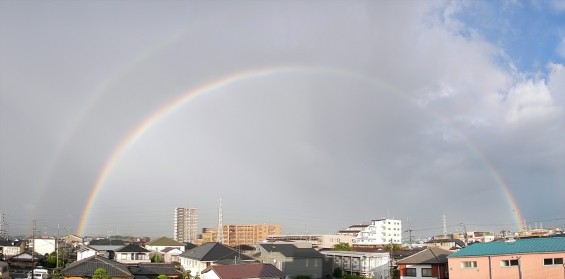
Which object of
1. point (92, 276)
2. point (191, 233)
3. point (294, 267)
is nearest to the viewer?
point (92, 276)

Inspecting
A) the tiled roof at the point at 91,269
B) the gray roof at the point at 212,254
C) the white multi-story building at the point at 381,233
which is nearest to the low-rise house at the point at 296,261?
the gray roof at the point at 212,254

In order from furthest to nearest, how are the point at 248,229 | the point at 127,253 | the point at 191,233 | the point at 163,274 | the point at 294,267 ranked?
the point at 191,233 < the point at 248,229 < the point at 127,253 < the point at 294,267 < the point at 163,274

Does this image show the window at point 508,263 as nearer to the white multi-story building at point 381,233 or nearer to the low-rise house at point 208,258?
the low-rise house at point 208,258

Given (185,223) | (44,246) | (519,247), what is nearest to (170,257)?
(44,246)

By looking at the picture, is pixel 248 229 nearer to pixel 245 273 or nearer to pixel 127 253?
pixel 127 253

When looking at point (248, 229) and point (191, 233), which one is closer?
point (248, 229)

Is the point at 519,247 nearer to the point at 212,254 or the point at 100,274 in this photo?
the point at 212,254

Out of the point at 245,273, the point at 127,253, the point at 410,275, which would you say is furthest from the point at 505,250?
the point at 127,253
